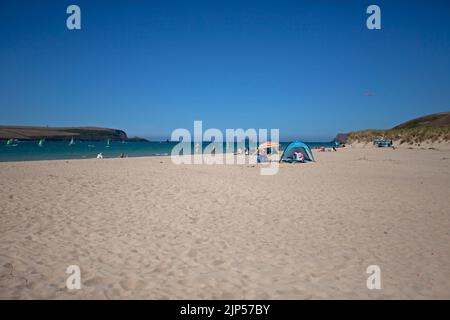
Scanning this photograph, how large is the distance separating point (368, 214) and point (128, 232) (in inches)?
255

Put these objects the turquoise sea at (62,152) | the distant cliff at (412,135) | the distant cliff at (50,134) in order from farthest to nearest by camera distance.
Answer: the distant cliff at (50,134) < the turquoise sea at (62,152) < the distant cliff at (412,135)

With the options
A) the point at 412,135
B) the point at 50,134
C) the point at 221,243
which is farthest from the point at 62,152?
the point at 50,134

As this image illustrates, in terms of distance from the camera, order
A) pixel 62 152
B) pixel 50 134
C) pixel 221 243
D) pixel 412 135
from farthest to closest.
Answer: pixel 50 134, pixel 62 152, pixel 412 135, pixel 221 243

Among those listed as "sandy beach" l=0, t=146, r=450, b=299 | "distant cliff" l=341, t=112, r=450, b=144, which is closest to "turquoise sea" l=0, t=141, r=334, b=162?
"sandy beach" l=0, t=146, r=450, b=299

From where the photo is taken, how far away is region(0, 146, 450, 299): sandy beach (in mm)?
3855

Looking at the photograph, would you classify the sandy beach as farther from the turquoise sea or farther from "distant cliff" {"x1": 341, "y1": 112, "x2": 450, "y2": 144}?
the turquoise sea

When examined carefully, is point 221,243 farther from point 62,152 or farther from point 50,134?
point 50,134

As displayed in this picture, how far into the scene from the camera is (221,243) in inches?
216

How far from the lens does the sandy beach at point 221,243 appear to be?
152 inches

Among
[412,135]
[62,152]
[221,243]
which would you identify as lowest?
[221,243]

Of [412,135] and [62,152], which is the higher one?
[412,135]

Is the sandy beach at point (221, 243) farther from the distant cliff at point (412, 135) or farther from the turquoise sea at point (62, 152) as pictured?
the turquoise sea at point (62, 152)

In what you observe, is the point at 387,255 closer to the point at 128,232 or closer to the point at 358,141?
the point at 128,232

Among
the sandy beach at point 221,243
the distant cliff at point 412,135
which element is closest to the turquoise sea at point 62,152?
the sandy beach at point 221,243
